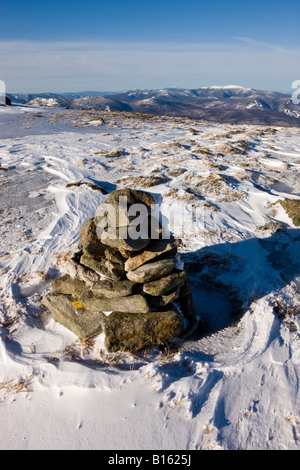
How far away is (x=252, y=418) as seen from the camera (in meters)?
4.14

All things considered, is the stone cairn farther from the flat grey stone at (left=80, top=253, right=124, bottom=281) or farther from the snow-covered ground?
the snow-covered ground

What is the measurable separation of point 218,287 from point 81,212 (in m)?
6.83

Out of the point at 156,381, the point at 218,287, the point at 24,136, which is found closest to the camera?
the point at 156,381

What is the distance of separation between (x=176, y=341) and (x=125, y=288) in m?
1.65

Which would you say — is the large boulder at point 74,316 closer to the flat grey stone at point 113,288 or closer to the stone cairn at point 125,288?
the stone cairn at point 125,288

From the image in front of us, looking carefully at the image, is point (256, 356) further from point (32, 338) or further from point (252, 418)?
point (32, 338)

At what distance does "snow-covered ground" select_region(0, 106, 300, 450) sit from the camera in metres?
3.93

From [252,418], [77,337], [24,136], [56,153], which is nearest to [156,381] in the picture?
[252,418]

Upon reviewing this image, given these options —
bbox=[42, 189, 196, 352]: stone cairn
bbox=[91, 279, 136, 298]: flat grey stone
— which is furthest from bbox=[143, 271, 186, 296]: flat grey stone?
bbox=[91, 279, 136, 298]: flat grey stone

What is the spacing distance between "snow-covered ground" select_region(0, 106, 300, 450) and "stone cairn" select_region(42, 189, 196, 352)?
0.35 m

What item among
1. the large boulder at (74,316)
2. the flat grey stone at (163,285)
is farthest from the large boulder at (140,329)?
the flat grey stone at (163,285)

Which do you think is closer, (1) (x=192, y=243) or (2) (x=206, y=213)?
(1) (x=192, y=243)

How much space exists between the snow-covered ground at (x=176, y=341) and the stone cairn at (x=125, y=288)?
35cm
